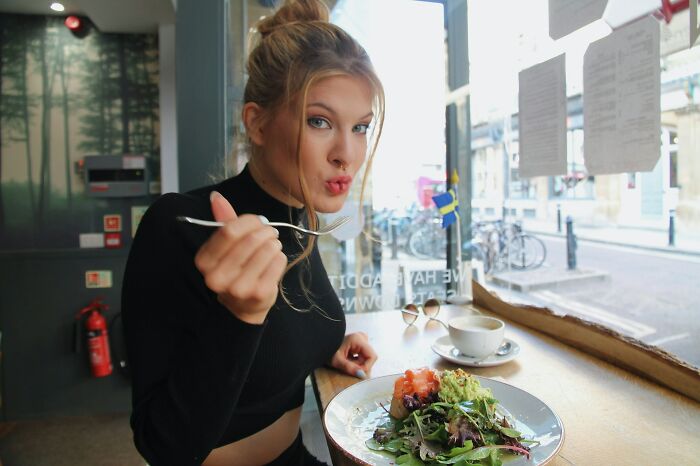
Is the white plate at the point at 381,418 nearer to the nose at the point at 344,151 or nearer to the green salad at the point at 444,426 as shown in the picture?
the green salad at the point at 444,426

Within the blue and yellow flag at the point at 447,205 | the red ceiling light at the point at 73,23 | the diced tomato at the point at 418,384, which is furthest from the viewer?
the red ceiling light at the point at 73,23

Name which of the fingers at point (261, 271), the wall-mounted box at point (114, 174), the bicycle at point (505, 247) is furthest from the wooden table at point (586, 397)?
the wall-mounted box at point (114, 174)

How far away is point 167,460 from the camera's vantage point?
0.69 metres

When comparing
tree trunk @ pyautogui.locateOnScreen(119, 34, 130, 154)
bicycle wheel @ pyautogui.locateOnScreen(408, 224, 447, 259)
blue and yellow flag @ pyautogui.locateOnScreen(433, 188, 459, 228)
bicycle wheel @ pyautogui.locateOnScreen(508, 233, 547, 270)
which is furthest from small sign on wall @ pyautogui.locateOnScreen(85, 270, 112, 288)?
bicycle wheel @ pyautogui.locateOnScreen(508, 233, 547, 270)

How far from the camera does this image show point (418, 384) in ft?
2.37

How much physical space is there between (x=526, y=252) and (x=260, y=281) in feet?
5.75

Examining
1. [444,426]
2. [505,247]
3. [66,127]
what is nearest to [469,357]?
[444,426]

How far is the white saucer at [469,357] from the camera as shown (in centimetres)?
96

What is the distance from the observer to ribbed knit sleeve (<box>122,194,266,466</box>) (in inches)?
24.1

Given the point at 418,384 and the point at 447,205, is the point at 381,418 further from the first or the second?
the point at 447,205

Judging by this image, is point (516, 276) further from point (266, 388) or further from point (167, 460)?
point (167, 460)

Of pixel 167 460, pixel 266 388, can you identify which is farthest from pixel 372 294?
pixel 167 460

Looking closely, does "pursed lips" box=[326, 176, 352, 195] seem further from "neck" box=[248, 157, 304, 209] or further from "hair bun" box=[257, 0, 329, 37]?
"hair bun" box=[257, 0, 329, 37]

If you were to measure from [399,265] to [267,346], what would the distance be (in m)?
1.18
